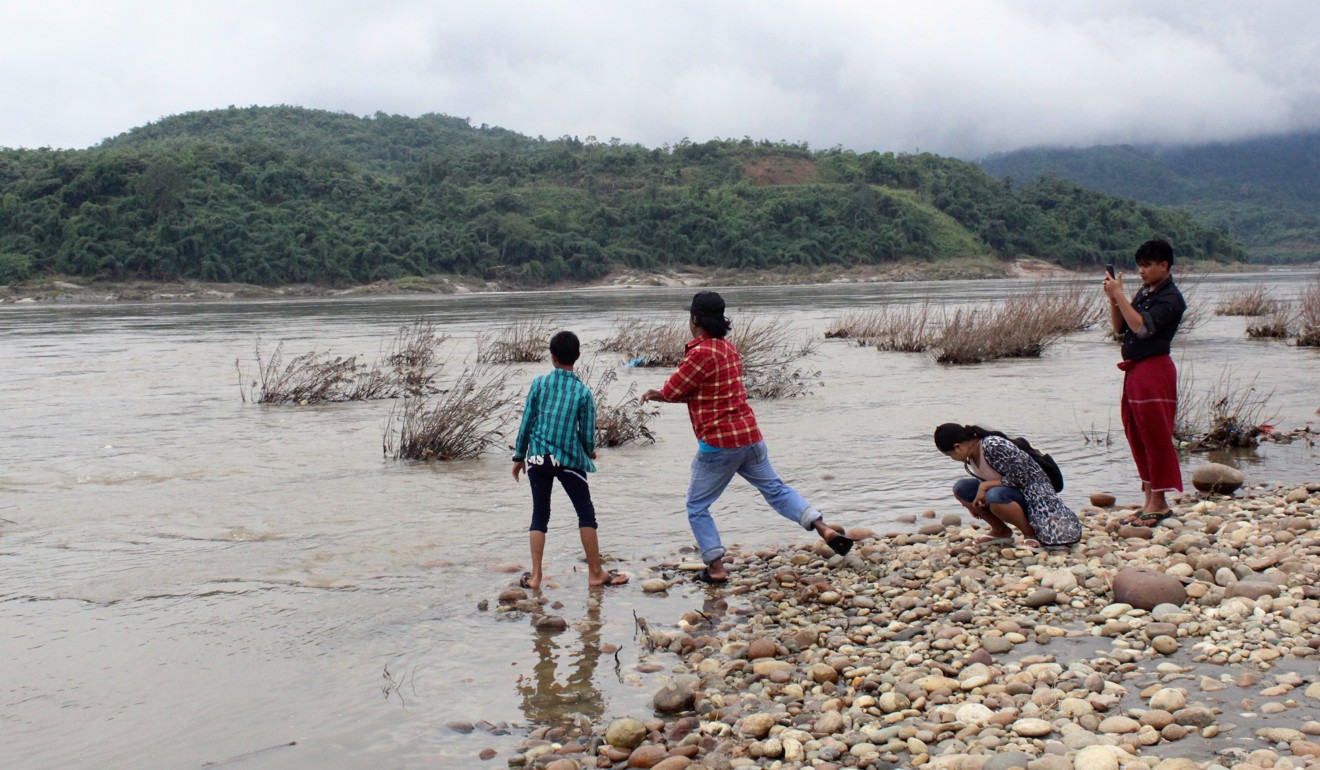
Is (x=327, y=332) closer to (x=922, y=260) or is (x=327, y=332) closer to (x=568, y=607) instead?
(x=568, y=607)

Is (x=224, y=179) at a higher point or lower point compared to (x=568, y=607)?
higher

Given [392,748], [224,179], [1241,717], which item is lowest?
[392,748]

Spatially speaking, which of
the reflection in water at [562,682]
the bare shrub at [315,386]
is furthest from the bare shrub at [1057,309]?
the reflection in water at [562,682]

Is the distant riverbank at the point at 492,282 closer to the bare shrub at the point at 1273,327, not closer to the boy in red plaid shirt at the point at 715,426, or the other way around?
the bare shrub at the point at 1273,327

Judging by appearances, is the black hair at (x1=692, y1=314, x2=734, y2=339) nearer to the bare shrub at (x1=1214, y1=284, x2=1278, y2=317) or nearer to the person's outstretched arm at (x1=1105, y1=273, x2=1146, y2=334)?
the person's outstretched arm at (x1=1105, y1=273, x2=1146, y2=334)

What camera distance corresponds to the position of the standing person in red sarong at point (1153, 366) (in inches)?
250

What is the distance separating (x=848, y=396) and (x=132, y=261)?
2526 inches

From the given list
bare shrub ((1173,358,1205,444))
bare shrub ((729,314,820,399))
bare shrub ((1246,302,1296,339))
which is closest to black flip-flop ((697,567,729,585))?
bare shrub ((1173,358,1205,444))

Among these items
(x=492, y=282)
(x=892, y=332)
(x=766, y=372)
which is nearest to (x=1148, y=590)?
(x=766, y=372)

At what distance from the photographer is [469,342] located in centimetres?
2606

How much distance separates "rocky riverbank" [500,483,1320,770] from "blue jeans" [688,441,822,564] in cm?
28

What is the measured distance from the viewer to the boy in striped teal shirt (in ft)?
19.8

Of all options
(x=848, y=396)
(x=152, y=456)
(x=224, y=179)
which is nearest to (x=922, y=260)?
(x=224, y=179)

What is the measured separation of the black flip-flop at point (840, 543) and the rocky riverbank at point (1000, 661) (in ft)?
0.31
